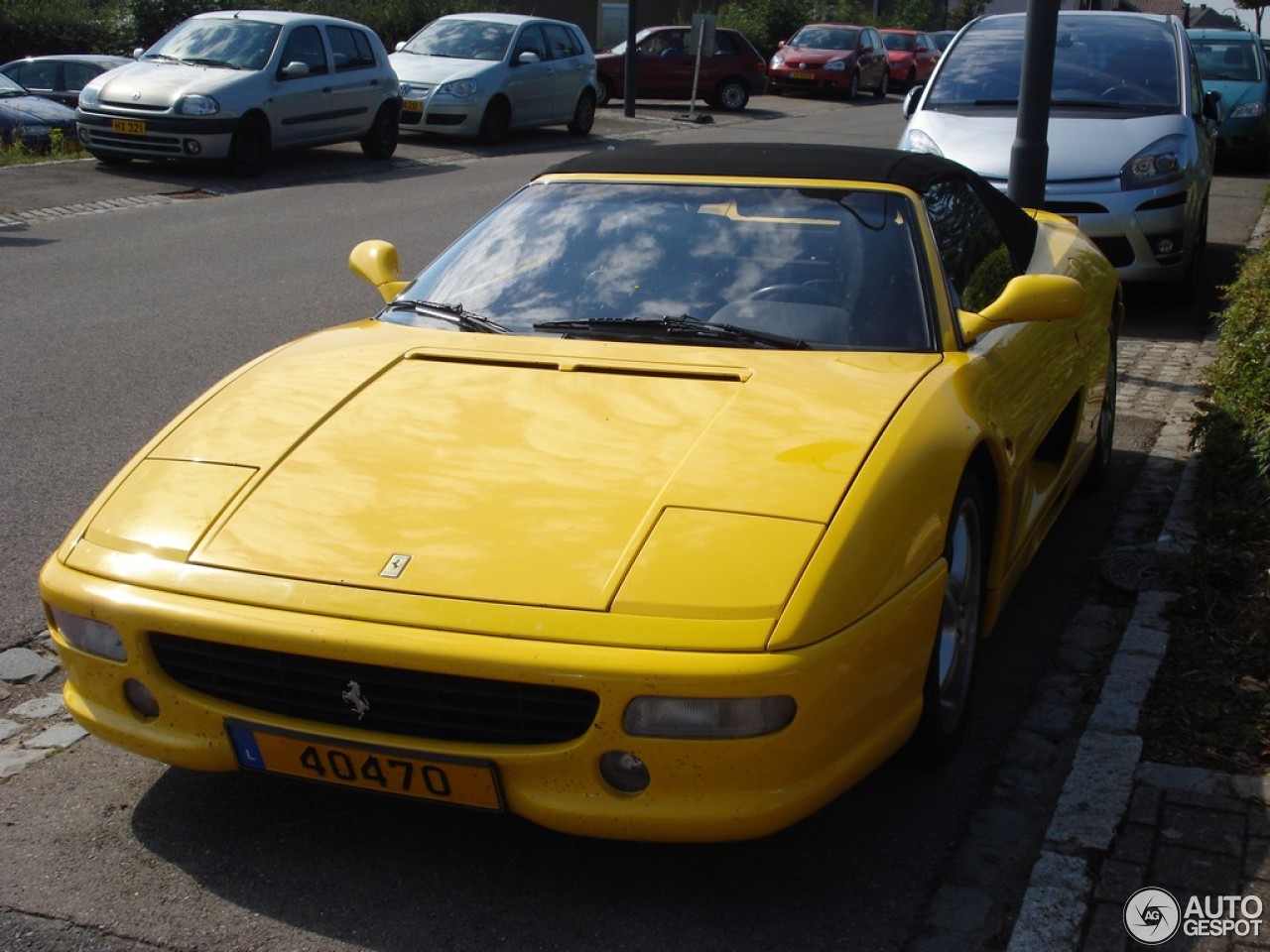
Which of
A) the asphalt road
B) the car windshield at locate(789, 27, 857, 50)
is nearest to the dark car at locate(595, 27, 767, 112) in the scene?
the car windshield at locate(789, 27, 857, 50)

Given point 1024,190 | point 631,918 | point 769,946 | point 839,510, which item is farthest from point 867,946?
point 1024,190

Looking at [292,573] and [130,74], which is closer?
[292,573]

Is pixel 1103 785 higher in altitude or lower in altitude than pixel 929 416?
lower

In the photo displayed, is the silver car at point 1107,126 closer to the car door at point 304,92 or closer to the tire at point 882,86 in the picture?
the car door at point 304,92

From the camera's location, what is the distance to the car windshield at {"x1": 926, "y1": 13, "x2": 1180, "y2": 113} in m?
10.1

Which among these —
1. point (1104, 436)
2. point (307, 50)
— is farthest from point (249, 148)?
point (1104, 436)

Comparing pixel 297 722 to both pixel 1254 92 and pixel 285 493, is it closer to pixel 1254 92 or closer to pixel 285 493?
pixel 285 493

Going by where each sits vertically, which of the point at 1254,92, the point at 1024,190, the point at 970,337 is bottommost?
the point at 1254,92

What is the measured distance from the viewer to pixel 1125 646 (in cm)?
434

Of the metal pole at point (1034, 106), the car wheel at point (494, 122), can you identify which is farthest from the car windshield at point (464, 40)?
the metal pole at point (1034, 106)

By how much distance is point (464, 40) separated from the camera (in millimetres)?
20766

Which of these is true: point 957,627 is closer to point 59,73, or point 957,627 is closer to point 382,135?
point 382,135

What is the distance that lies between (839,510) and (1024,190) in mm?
5410

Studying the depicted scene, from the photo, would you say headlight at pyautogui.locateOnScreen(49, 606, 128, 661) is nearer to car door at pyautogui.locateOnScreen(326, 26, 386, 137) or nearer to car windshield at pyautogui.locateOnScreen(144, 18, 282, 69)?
car windshield at pyautogui.locateOnScreen(144, 18, 282, 69)
